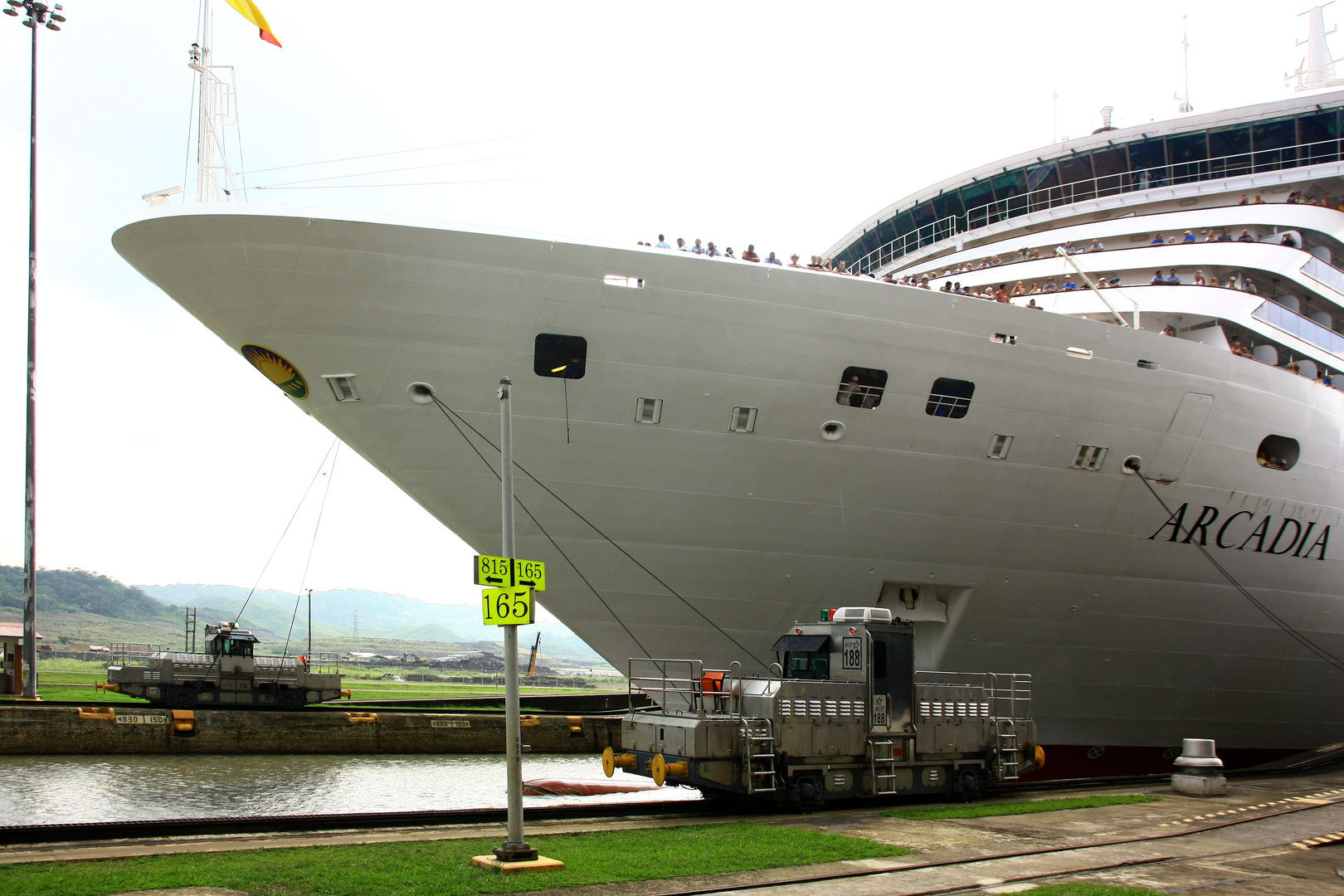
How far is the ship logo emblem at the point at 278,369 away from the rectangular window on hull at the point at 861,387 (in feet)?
22.4

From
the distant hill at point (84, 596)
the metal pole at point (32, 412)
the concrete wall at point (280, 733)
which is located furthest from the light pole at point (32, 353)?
the distant hill at point (84, 596)

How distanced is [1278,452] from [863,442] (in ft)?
25.8

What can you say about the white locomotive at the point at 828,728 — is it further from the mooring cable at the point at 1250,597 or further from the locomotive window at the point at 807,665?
the mooring cable at the point at 1250,597

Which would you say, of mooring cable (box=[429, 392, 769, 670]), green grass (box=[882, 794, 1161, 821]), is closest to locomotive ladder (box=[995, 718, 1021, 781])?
green grass (box=[882, 794, 1161, 821])

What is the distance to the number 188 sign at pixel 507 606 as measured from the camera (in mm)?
7508

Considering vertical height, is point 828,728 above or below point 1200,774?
above

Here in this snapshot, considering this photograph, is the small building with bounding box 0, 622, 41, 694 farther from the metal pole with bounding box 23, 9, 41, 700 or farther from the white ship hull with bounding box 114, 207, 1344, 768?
the white ship hull with bounding box 114, 207, 1344, 768

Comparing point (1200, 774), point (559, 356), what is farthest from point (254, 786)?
point (1200, 774)

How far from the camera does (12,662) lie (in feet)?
73.3

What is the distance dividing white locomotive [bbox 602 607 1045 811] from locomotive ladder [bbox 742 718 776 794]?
0.01 metres

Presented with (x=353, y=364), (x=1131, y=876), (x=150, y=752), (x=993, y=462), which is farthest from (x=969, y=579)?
(x=150, y=752)

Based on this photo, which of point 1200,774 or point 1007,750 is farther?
point 1200,774

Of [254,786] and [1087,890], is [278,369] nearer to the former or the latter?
[254,786]

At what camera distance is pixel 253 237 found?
10.7 meters
